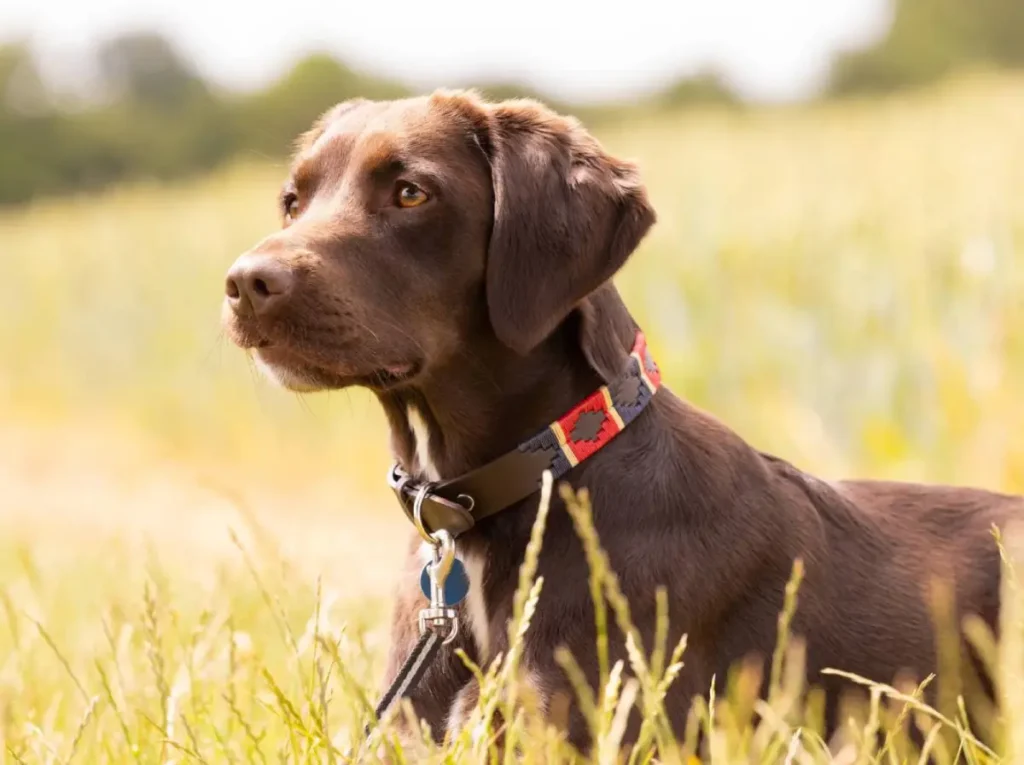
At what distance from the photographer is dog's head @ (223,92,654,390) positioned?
273 centimetres

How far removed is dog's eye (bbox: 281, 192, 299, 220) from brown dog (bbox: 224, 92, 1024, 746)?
8.2 inches

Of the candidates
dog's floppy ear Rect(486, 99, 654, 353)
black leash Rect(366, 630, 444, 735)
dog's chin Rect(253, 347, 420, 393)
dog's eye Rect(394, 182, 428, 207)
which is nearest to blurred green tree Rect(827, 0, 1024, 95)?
dog's floppy ear Rect(486, 99, 654, 353)

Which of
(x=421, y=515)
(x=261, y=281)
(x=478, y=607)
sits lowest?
(x=478, y=607)

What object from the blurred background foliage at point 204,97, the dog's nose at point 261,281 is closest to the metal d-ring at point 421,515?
the dog's nose at point 261,281

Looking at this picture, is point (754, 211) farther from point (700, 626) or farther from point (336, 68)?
point (336, 68)

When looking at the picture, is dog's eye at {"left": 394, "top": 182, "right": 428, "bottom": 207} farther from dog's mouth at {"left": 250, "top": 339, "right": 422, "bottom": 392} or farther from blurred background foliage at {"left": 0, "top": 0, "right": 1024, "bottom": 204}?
blurred background foliage at {"left": 0, "top": 0, "right": 1024, "bottom": 204}

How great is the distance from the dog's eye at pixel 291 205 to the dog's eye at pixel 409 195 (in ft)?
1.36

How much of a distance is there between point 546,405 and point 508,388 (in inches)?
3.9

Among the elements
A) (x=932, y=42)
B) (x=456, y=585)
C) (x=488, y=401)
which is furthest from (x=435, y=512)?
(x=932, y=42)

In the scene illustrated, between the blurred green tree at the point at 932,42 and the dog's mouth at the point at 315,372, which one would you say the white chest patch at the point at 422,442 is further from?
the blurred green tree at the point at 932,42

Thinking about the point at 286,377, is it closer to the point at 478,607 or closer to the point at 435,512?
the point at 435,512

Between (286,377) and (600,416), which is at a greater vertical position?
(286,377)

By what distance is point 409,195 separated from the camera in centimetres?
295

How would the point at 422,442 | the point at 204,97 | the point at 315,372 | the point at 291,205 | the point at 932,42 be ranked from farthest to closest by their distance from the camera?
the point at 932,42, the point at 204,97, the point at 291,205, the point at 422,442, the point at 315,372
